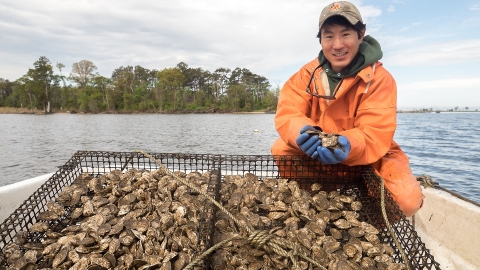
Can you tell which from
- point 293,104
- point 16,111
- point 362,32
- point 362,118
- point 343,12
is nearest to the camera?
point 343,12

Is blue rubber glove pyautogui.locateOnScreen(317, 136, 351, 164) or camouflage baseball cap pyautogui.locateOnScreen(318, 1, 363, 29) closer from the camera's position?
blue rubber glove pyautogui.locateOnScreen(317, 136, 351, 164)

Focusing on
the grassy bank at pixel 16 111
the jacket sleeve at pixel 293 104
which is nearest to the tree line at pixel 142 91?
the grassy bank at pixel 16 111

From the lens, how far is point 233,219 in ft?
5.65

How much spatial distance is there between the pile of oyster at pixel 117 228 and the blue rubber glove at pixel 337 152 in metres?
0.94

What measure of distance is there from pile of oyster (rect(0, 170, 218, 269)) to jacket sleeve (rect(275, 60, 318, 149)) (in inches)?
33.6

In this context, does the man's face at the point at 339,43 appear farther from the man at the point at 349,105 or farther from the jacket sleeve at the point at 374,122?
the jacket sleeve at the point at 374,122

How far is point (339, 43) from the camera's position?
2.40 metres

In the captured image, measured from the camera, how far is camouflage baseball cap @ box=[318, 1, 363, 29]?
225cm

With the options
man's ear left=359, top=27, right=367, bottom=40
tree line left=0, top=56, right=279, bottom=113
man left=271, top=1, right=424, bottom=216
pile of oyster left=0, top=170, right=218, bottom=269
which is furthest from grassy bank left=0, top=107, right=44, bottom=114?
man's ear left=359, top=27, right=367, bottom=40

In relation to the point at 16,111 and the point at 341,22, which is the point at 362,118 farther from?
the point at 16,111

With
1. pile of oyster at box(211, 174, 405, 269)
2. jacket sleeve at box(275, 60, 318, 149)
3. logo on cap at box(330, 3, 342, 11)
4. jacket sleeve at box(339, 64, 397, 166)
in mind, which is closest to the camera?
pile of oyster at box(211, 174, 405, 269)

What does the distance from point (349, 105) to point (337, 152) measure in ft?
2.63

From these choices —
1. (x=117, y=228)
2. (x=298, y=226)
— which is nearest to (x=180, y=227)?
(x=117, y=228)

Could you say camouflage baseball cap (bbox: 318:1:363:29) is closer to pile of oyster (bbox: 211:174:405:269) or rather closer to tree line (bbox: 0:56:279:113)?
pile of oyster (bbox: 211:174:405:269)
